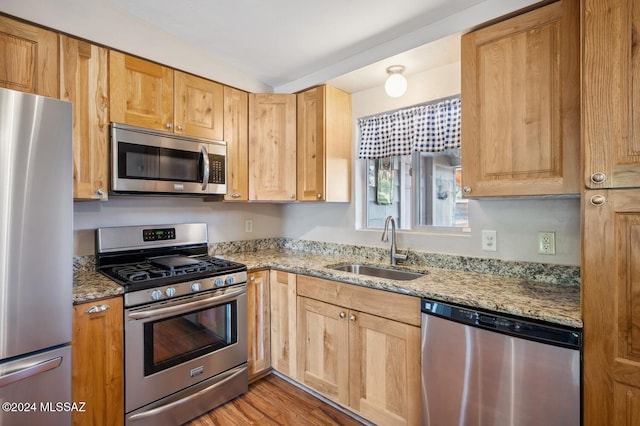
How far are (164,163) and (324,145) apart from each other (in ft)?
3.74

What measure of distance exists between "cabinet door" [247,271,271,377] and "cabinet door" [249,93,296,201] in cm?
70

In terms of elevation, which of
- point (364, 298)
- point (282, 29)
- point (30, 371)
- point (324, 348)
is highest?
point (282, 29)

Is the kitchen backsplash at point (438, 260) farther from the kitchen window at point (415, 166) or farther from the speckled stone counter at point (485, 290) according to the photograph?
the kitchen window at point (415, 166)

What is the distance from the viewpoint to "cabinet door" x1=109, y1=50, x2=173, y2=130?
1919 mm

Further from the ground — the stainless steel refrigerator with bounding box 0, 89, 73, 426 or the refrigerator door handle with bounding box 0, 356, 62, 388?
the stainless steel refrigerator with bounding box 0, 89, 73, 426

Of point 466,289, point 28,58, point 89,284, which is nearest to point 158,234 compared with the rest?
point 89,284

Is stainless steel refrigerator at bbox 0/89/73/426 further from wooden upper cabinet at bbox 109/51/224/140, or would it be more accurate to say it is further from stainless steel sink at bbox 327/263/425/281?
stainless steel sink at bbox 327/263/425/281

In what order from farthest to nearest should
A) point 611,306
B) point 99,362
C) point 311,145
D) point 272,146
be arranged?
point 272,146
point 311,145
point 99,362
point 611,306

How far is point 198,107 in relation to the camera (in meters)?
2.32

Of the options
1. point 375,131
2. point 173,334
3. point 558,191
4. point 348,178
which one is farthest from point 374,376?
point 375,131

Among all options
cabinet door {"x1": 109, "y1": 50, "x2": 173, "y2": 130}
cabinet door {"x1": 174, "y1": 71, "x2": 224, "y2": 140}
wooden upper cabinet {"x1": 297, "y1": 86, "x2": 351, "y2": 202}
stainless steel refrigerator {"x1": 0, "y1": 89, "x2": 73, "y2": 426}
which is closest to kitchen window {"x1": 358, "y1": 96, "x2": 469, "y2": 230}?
wooden upper cabinet {"x1": 297, "y1": 86, "x2": 351, "y2": 202}

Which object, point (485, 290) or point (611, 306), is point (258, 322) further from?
point (611, 306)

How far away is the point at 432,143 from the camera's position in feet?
7.11

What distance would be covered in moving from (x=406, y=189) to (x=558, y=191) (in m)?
1.12
